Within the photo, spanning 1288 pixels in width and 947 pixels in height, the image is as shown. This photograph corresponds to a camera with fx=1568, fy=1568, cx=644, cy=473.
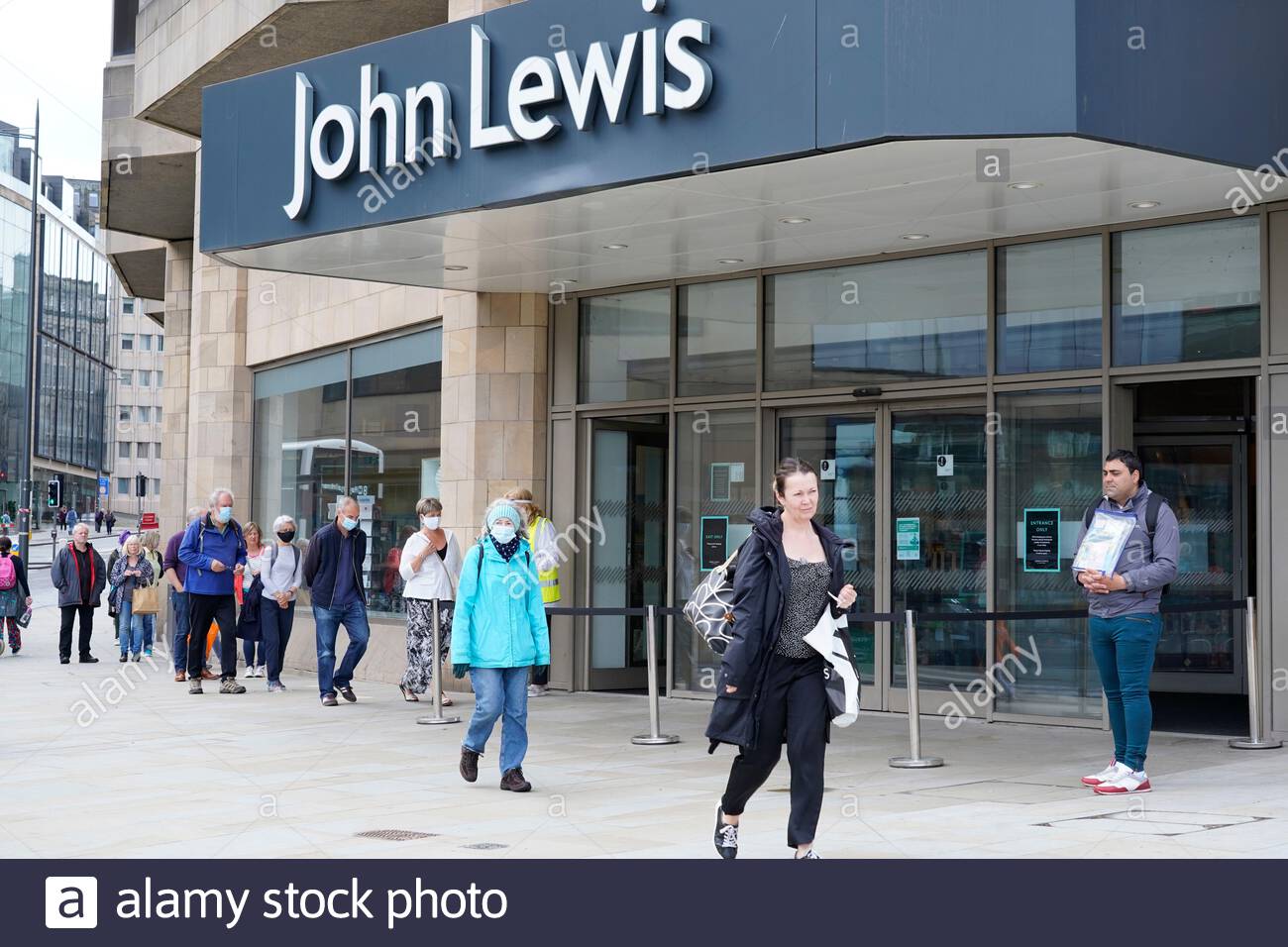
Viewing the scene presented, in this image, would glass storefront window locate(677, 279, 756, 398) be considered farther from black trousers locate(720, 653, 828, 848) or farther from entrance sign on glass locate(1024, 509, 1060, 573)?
black trousers locate(720, 653, 828, 848)

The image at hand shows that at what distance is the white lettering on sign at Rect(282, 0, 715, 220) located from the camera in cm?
986

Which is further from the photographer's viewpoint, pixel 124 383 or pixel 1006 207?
pixel 124 383

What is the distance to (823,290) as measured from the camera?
13445 mm

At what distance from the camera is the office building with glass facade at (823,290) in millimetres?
9281

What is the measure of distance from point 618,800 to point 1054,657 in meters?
4.69

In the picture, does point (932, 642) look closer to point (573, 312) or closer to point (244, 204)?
point (573, 312)

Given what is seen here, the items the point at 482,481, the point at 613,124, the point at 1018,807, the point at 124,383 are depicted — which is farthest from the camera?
the point at 124,383

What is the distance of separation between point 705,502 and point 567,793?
563 cm

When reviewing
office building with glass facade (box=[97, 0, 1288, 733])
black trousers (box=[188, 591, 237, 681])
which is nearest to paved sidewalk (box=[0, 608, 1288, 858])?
office building with glass facade (box=[97, 0, 1288, 733])

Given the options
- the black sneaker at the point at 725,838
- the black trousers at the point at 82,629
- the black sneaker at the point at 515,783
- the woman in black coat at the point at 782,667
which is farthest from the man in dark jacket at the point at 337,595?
the woman in black coat at the point at 782,667

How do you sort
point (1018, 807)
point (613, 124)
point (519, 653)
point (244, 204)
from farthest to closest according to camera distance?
point (244, 204)
point (613, 124)
point (519, 653)
point (1018, 807)

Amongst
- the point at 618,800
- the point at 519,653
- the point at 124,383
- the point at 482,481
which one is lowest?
the point at 618,800

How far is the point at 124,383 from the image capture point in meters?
130
